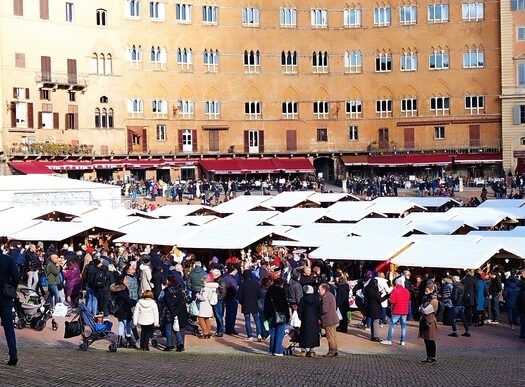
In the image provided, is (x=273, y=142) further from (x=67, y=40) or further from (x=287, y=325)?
(x=287, y=325)

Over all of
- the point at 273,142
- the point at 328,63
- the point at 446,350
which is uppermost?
the point at 328,63

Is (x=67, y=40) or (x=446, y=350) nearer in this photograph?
(x=446, y=350)

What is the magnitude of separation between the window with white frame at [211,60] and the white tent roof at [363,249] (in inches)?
2157

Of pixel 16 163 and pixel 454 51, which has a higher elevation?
pixel 454 51

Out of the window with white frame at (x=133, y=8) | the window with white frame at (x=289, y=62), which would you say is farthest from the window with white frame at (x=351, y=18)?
the window with white frame at (x=133, y=8)

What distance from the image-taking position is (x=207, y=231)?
114ft

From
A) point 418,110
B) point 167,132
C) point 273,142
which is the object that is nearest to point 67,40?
point 167,132

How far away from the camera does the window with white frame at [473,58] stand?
83.6 metres

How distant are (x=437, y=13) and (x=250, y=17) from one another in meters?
15.4

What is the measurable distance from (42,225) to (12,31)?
40548mm

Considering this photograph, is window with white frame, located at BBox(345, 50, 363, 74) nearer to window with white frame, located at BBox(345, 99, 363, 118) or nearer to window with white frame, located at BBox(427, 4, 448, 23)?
window with white frame, located at BBox(345, 99, 363, 118)

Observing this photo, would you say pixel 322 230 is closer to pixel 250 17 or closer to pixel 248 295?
pixel 248 295

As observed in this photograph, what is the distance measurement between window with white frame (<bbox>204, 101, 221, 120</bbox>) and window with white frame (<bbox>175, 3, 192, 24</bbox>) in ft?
22.6

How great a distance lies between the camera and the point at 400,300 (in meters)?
21.4
